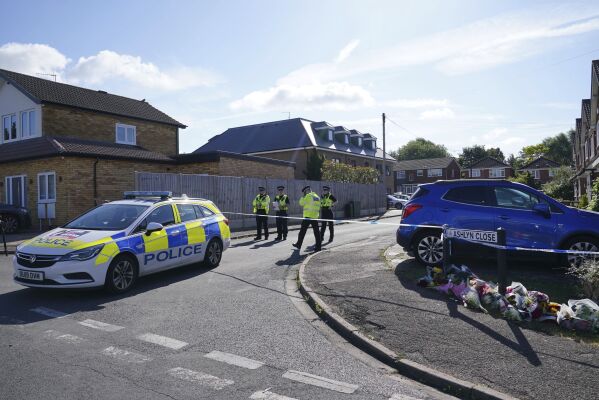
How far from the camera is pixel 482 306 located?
6.00 m

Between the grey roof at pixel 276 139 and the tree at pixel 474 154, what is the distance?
199 feet

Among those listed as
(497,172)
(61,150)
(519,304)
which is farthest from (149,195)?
(497,172)

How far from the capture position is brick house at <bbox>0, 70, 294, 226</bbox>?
18297 millimetres

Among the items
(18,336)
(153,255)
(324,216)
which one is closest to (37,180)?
(324,216)

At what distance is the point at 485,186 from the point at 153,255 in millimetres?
6169

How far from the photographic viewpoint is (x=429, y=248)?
873 cm

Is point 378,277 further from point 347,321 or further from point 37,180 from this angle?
point 37,180

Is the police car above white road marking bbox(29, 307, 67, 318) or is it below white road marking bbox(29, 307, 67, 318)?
above

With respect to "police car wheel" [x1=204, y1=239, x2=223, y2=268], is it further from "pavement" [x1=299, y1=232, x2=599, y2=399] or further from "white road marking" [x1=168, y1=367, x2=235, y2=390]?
"white road marking" [x1=168, y1=367, x2=235, y2=390]

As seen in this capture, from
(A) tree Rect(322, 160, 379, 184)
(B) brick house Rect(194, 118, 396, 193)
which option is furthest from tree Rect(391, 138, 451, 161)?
(A) tree Rect(322, 160, 379, 184)

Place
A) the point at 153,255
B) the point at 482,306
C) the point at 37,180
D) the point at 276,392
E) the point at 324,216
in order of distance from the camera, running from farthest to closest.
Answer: the point at 37,180
the point at 324,216
the point at 153,255
the point at 482,306
the point at 276,392

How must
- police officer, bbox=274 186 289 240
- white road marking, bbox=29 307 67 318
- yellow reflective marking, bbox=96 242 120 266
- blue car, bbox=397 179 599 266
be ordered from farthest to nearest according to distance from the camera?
1. police officer, bbox=274 186 289 240
2. blue car, bbox=397 179 599 266
3. yellow reflective marking, bbox=96 242 120 266
4. white road marking, bbox=29 307 67 318

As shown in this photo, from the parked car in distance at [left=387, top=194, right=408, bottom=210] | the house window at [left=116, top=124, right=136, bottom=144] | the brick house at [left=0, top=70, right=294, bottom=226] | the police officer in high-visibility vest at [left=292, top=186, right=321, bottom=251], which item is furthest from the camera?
the parked car in distance at [left=387, top=194, right=408, bottom=210]

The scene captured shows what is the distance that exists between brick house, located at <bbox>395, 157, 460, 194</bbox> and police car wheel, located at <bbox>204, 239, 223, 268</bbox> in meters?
68.1
